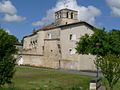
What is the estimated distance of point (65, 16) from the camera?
303 feet

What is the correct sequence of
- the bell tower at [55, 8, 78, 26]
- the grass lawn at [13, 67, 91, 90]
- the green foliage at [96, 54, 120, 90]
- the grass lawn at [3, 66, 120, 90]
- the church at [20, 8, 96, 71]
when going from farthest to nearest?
the bell tower at [55, 8, 78, 26] < the church at [20, 8, 96, 71] < the grass lawn at [13, 67, 91, 90] < the grass lawn at [3, 66, 120, 90] < the green foliage at [96, 54, 120, 90]

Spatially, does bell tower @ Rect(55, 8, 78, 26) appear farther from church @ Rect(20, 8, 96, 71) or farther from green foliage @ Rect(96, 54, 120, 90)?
green foliage @ Rect(96, 54, 120, 90)

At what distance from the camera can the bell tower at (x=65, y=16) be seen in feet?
301

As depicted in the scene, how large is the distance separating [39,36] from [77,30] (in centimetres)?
1278

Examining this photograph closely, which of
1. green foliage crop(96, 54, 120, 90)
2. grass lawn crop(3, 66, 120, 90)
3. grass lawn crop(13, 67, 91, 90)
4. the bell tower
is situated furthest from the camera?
the bell tower

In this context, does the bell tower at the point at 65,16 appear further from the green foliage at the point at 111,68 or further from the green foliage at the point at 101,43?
the green foliage at the point at 111,68

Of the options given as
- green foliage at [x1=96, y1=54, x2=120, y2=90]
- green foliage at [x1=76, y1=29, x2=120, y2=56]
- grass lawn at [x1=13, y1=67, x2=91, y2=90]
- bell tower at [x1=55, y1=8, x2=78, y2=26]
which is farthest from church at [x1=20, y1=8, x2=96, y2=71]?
green foliage at [x1=96, y1=54, x2=120, y2=90]

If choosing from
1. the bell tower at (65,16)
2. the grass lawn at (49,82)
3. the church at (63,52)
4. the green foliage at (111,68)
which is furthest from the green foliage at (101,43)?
the green foliage at (111,68)

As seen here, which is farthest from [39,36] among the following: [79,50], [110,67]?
[110,67]

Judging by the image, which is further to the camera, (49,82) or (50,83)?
(49,82)

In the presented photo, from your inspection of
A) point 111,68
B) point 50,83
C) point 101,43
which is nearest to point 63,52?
point 101,43

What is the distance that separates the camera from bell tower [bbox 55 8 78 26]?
301 ft

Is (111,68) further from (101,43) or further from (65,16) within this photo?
(65,16)

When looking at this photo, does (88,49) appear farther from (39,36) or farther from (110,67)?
(110,67)
